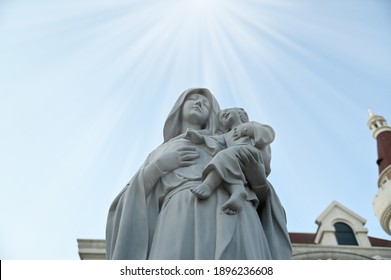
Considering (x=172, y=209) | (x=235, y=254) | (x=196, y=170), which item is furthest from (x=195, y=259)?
(x=196, y=170)

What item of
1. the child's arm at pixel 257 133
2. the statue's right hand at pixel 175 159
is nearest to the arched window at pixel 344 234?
the child's arm at pixel 257 133

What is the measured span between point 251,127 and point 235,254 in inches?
53.8

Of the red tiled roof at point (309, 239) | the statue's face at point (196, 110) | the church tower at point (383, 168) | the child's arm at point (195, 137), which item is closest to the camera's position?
the child's arm at point (195, 137)

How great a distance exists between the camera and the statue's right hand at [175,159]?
4004mm

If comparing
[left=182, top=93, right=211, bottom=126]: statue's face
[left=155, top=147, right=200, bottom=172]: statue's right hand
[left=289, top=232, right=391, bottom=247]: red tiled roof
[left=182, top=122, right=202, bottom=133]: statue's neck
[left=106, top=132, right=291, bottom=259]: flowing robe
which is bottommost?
[left=289, top=232, right=391, bottom=247]: red tiled roof

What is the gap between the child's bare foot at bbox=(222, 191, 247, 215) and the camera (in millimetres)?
3471

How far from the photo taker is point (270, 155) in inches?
166

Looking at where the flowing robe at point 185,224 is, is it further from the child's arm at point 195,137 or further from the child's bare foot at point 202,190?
the child's arm at point 195,137

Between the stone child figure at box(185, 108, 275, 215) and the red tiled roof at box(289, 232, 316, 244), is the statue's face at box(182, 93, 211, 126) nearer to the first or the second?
the stone child figure at box(185, 108, 275, 215)

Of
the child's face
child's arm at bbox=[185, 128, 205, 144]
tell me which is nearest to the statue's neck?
the child's face

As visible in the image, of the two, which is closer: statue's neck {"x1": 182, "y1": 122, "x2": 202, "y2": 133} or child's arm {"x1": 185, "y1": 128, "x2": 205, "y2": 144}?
child's arm {"x1": 185, "y1": 128, "x2": 205, "y2": 144}

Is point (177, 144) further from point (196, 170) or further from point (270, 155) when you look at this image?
point (270, 155)

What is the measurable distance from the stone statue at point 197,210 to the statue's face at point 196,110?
51cm
